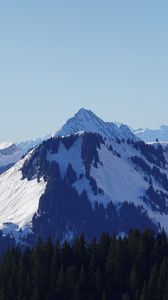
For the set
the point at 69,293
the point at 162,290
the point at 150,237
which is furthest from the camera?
the point at 150,237

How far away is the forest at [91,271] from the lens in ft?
595

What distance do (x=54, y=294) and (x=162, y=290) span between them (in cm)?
2370

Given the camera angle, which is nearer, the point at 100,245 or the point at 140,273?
the point at 140,273

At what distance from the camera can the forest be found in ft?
595

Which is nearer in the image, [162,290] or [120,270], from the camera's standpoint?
[162,290]

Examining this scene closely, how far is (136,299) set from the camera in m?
175

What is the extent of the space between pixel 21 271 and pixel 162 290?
33461 mm

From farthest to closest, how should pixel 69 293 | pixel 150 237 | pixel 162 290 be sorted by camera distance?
pixel 150 237 → pixel 69 293 → pixel 162 290

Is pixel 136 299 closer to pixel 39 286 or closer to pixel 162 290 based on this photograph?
pixel 162 290

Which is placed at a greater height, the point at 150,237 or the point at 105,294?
the point at 150,237

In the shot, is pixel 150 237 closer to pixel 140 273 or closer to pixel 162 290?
pixel 140 273

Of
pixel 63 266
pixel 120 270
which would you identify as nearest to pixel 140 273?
pixel 120 270

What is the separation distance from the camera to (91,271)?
18962cm

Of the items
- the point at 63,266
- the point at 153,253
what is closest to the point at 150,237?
the point at 153,253
